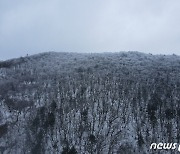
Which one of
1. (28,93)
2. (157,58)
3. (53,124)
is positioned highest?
(157,58)

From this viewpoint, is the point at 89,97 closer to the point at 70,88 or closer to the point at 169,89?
the point at 70,88

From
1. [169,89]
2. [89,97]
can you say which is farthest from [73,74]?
[169,89]

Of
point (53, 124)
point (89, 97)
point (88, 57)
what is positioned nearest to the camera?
point (53, 124)

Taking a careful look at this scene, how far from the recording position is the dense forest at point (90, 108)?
62.1 m

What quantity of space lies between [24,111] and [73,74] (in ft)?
52.8

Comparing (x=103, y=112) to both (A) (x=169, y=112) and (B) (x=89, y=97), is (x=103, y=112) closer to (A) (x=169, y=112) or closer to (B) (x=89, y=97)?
(B) (x=89, y=97)

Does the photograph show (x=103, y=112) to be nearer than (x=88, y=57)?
Yes

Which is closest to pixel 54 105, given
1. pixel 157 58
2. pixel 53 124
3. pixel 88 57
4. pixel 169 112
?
pixel 53 124

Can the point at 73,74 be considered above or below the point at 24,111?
above

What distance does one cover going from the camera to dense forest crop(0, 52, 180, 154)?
62062 mm

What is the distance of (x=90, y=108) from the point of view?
68.7 metres

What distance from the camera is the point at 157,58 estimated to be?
312 feet

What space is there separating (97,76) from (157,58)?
77.8 feet

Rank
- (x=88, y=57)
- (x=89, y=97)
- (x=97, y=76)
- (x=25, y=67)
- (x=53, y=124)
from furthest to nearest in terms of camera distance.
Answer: (x=88, y=57)
(x=25, y=67)
(x=97, y=76)
(x=89, y=97)
(x=53, y=124)
